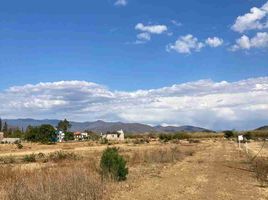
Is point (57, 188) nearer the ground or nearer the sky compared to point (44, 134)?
nearer the ground

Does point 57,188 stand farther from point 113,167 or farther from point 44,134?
point 44,134

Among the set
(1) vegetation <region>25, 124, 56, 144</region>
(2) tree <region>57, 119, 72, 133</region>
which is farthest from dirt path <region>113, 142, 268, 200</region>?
(2) tree <region>57, 119, 72, 133</region>

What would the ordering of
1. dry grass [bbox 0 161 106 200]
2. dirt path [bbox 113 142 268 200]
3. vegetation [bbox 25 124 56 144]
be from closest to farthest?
dry grass [bbox 0 161 106 200] < dirt path [bbox 113 142 268 200] < vegetation [bbox 25 124 56 144]

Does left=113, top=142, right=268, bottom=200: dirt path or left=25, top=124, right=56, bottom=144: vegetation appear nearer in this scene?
left=113, top=142, right=268, bottom=200: dirt path

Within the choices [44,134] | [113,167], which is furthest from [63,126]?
[113,167]

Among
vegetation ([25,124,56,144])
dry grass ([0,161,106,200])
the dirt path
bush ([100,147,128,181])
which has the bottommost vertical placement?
the dirt path

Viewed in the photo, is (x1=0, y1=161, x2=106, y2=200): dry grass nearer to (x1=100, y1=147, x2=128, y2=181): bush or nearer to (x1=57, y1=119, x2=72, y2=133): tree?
(x1=100, y1=147, x2=128, y2=181): bush

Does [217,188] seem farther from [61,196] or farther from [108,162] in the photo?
[61,196]

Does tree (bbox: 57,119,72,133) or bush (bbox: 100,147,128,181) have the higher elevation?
tree (bbox: 57,119,72,133)

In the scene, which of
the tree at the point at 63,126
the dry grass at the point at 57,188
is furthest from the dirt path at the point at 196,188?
the tree at the point at 63,126

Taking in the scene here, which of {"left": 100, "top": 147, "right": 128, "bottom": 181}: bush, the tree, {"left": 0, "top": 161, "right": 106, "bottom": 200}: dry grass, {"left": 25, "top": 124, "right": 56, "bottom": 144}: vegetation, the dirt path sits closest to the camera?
{"left": 0, "top": 161, "right": 106, "bottom": 200}: dry grass

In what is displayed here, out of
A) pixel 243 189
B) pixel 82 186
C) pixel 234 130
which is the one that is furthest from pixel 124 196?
pixel 234 130

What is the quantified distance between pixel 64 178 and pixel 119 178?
566 centimetres

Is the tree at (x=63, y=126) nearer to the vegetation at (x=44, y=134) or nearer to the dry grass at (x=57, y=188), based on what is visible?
the vegetation at (x=44, y=134)
